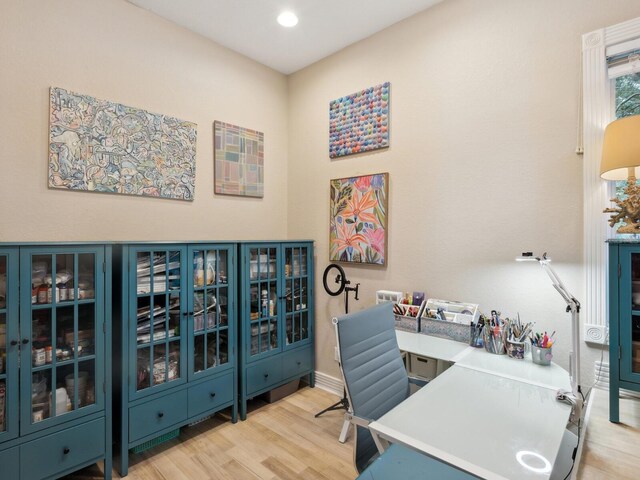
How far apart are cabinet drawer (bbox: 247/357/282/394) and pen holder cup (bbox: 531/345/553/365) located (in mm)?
1853

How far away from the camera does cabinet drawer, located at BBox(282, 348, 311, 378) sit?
2.91m

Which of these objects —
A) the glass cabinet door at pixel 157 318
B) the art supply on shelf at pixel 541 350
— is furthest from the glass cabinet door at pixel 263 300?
the art supply on shelf at pixel 541 350

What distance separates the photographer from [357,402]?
1463 millimetres

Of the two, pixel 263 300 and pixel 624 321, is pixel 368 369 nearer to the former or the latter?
pixel 624 321

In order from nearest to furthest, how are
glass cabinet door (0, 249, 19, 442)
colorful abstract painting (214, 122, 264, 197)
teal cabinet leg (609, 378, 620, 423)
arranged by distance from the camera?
teal cabinet leg (609, 378, 620, 423) < glass cabinet door (0, 249, 19, 442) < colorful abstract painting (214, 122, 264, 197)

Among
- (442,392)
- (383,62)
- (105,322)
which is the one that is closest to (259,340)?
(105,322)

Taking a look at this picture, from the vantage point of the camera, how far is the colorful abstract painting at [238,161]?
2885 millimetres

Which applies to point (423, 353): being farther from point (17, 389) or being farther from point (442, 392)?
point (17, 389)

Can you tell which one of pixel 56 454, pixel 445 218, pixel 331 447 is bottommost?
pixel 331 447

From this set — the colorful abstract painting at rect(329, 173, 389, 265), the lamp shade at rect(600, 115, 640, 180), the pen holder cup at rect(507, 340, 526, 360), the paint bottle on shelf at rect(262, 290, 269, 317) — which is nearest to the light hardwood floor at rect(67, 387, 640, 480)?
the pen holder cup at rect(507, 340, 526, 360)

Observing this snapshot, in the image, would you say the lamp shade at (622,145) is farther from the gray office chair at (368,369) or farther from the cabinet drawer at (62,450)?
the cabinet drawer at (62,450)

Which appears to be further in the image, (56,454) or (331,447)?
(331,447)

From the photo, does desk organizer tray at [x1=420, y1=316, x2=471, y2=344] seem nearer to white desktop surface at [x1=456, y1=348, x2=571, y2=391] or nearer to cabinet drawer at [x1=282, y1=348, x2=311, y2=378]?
white desktop surface at [x1=456, y1=348, x2=571, y2=391]

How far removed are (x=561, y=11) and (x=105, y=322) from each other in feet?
10.2
